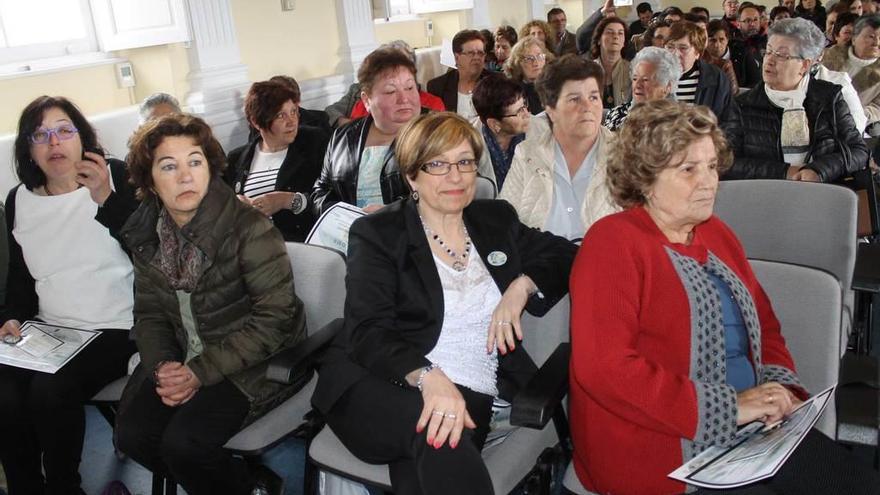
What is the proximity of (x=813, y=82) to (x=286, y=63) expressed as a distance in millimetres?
3369

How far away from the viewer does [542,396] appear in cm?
163

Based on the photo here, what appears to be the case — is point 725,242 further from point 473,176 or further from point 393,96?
point 393,96

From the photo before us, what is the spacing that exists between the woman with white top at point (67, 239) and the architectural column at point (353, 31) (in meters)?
3.33

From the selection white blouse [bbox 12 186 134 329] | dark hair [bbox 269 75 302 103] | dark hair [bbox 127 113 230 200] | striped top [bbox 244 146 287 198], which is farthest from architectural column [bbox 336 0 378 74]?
dark hair [bbox 127 113 230 200]

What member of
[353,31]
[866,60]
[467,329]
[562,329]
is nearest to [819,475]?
[562,329]

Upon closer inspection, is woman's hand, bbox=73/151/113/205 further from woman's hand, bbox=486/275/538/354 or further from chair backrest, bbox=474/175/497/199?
woman's hand, bbox=486/275/538/354

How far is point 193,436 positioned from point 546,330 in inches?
37.1

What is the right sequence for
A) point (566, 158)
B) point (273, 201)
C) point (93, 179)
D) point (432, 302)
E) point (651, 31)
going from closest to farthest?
point (432, 302) → point (93, 179) → point (566, 158) → point (273, 201) → point (651, 31)

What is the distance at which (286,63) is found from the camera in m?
5.28

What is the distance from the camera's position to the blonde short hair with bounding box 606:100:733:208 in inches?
67.6

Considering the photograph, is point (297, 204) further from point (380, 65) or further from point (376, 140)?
point (380, 65)

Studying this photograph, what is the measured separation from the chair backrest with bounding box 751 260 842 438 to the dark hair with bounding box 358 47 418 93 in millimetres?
1707

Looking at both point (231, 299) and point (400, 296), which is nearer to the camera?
point (400, 296)

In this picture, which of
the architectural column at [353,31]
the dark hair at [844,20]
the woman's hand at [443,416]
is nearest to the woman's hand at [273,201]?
the woman's hand at [443,416]
